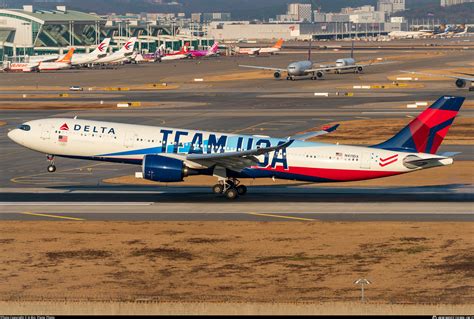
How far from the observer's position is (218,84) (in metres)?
191

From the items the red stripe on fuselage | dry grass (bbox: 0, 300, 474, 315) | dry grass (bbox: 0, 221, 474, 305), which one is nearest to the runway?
the red stripe on fuselage

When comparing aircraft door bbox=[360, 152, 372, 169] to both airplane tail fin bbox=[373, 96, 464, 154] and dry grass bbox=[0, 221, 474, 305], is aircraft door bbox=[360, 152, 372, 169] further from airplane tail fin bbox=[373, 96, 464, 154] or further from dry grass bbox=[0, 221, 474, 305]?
dry grass bbox=[0, 221, 474, 305]

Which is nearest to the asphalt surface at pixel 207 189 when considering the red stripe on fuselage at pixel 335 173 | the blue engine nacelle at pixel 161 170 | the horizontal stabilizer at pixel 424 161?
the red stripe on fuselage at pixel 335 173

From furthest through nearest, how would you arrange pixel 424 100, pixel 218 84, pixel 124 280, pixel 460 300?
pixel 218 84 < pixel 424 100 < pixel 124 280 < pixel 460 300

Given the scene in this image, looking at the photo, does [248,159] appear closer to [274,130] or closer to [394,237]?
[394,237]

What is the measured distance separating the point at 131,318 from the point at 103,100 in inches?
4756

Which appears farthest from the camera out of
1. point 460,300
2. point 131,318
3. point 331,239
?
point 331,239

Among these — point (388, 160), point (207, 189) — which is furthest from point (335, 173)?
point (207, 189)

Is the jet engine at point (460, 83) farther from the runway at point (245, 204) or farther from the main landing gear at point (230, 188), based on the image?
the main landing gear at point (230, 188)

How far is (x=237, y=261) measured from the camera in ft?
155

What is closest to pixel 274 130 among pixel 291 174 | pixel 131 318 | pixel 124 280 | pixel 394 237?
pixel 291 174

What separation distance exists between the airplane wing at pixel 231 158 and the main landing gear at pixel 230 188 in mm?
1360

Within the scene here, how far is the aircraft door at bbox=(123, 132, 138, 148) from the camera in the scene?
65.8 meters

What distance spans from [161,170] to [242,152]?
5443 mm
